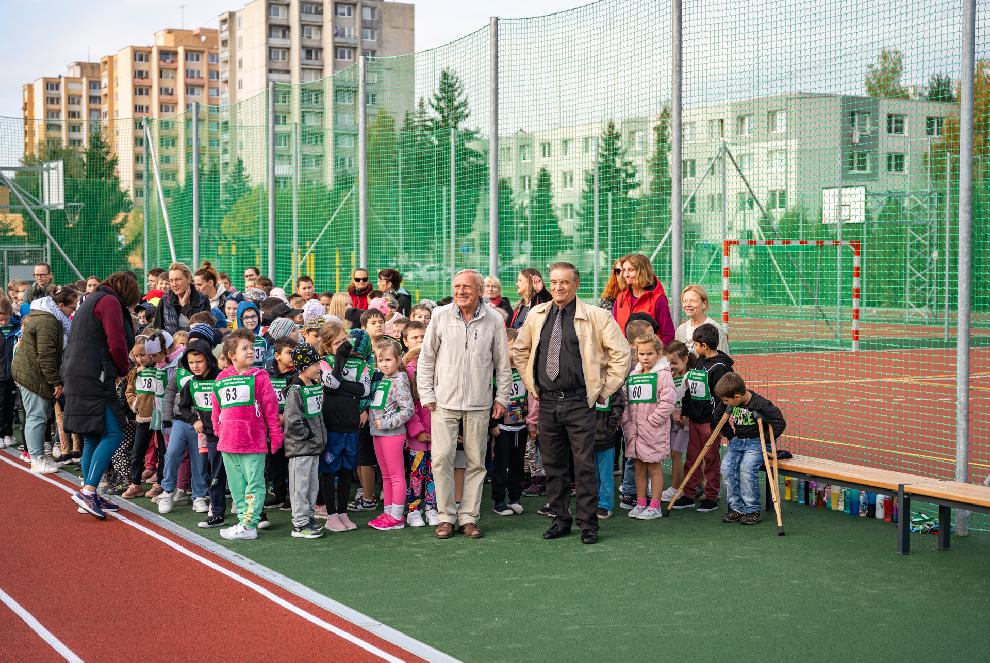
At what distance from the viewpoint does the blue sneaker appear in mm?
8258

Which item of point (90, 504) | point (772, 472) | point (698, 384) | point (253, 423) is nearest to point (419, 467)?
point (253, 423)

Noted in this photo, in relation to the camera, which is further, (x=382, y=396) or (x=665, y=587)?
(x=382, y=396)

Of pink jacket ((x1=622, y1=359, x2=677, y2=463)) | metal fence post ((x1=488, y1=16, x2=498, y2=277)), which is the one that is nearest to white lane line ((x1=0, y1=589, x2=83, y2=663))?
pink jacket ((x1=622, y1=359, x2=677, y2=463))

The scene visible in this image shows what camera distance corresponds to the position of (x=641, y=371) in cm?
834

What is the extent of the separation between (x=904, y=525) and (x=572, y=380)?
234 cm

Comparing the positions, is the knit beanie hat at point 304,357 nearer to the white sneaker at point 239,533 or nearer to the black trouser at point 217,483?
the black trouser at point 217,483

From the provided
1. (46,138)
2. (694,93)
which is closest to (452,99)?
(694,93)

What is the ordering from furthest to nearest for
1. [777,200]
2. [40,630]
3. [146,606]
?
[777,200] → [146,606] → [40,630]

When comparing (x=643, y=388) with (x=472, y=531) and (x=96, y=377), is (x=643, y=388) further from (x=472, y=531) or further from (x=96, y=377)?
(x=96, y=377)

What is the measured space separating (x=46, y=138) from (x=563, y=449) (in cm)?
1689

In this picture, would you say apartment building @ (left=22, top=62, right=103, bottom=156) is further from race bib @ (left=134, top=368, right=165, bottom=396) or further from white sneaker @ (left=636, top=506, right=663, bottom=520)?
white sneaker @ (left=636, top=506, right=663, bottom=520)

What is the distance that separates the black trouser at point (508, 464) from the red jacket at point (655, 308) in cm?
133

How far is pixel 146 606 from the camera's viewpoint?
6031 millimetres

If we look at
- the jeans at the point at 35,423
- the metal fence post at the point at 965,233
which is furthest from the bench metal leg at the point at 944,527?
the jeans at the point at 35,423
